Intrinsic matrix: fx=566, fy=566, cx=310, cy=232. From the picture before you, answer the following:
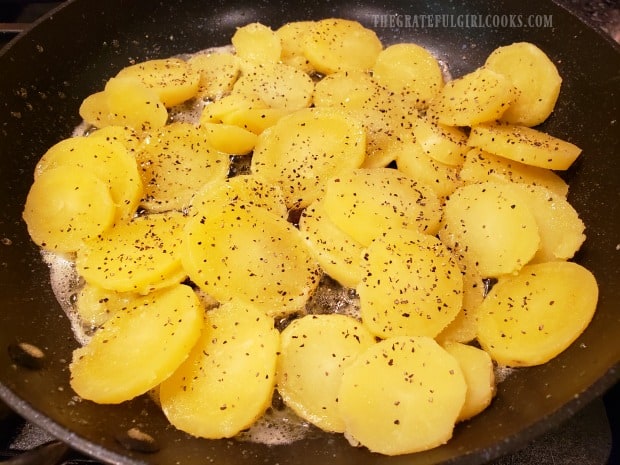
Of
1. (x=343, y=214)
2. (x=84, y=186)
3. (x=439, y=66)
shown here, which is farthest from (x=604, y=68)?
(x=84, y=186)

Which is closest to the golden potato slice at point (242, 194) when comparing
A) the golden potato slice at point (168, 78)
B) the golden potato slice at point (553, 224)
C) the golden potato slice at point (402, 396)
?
the golden potato slice at point (168, 78)

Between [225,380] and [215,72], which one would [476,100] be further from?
[225,380]

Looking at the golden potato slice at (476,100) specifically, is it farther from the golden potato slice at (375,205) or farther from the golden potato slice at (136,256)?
the golden potato slice at (136,256)

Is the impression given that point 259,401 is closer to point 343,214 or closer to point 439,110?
point 343,214

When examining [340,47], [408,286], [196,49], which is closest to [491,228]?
[408,286]

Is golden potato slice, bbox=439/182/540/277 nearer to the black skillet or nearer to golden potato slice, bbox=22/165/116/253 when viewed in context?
the black skillet

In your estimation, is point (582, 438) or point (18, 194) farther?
point (18, 194)
